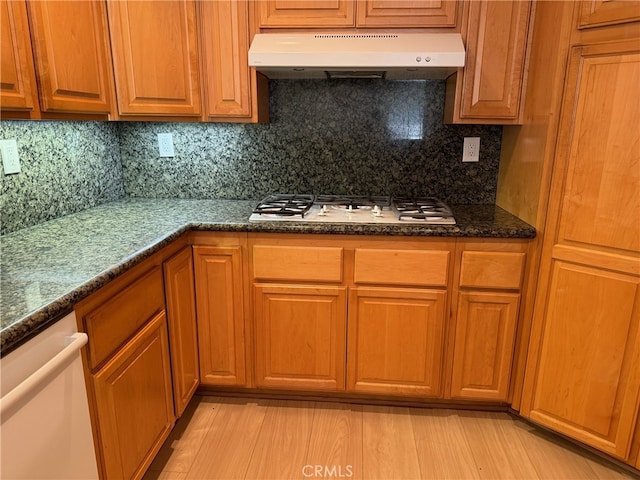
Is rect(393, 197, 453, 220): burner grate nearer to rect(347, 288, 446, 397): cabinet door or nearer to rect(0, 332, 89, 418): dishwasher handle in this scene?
rect(347, 288, 446, 397): cabinet door

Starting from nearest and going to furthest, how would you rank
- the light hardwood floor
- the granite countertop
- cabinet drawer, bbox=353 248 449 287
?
the granite countertop
the light hardwood floor
cabinet drawer, bbox=353 248 449 287

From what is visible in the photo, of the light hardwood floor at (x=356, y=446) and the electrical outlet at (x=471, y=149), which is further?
the electrical outlet at (x=471, y=149)

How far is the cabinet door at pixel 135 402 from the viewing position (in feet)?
4.32

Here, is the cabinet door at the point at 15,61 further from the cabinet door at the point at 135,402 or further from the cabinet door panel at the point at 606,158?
the cabinet door panel at the point at 606,158

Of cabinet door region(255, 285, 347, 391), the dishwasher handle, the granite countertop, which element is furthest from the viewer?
cabinet door region(255, 285, 347, 391)

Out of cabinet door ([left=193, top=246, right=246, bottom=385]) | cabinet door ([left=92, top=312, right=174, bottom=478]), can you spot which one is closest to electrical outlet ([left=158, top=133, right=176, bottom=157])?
cabinet door ([left=193, top=246, right=246, bottom=385])

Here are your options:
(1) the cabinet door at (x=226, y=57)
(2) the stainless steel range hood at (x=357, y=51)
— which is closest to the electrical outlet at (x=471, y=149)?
(2) the stainless steel range hood at (x=357, y=51)

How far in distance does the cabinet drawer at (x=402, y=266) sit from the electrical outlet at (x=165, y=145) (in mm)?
1215

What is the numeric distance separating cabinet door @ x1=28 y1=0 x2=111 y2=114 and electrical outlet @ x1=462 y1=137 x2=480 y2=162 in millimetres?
1719

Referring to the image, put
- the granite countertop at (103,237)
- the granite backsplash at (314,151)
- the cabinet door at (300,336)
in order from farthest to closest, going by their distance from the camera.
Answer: the granite backsplash at (314,151) < the cabinet door at (300,336) < the granite countertop at (103,237)

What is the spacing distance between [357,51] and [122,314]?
1315mm

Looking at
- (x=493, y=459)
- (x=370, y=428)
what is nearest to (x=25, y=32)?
(x=370, y=428)

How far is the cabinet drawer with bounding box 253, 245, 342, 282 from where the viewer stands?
192cm

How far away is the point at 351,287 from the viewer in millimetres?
1957
